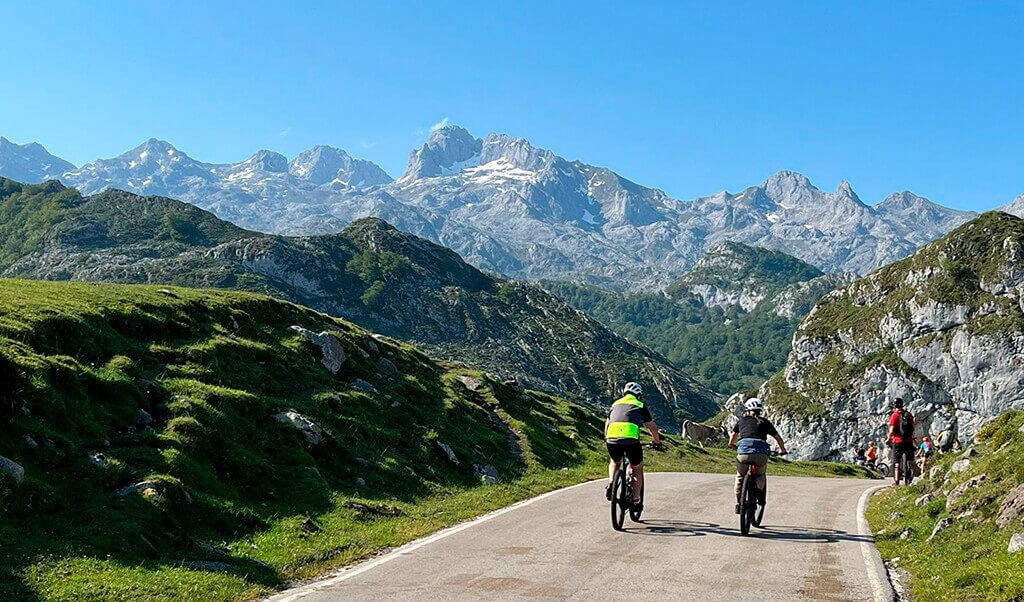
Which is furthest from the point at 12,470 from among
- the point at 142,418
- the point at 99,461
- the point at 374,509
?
the point at 374,509

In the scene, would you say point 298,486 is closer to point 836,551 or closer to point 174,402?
point 174,402

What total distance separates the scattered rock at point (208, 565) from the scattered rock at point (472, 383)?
97.4 ft

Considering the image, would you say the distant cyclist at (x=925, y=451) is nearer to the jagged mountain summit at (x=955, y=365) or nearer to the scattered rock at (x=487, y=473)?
the scattered rock at (x=487, y=473)

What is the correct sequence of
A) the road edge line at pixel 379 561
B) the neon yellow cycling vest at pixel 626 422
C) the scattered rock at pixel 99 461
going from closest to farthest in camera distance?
the road edge line at pixel 379 561 < the scattered rock at pixel 99 461 < the neon yellow cycling vest at pixel 626 422

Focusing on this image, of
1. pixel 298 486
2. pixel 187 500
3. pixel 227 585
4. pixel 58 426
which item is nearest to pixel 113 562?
pixel 227 585

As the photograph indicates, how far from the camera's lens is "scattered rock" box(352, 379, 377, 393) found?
99.3ft

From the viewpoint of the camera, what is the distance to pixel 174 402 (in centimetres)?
1945

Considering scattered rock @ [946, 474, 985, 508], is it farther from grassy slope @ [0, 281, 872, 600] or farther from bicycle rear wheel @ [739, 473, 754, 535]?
grassy slope @ [0, 281, 872, 600]

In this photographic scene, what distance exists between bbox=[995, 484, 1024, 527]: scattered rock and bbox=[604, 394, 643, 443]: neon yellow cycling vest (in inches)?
288

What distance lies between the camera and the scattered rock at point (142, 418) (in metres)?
18.2

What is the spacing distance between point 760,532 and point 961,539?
419 cm

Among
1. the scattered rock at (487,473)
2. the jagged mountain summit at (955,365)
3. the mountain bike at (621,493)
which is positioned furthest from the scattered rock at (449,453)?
the jagged mountain summit at (955,365)

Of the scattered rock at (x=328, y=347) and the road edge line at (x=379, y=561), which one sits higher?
the scattered rock at (x=328, y=347)

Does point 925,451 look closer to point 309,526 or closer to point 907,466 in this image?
point 907,466
